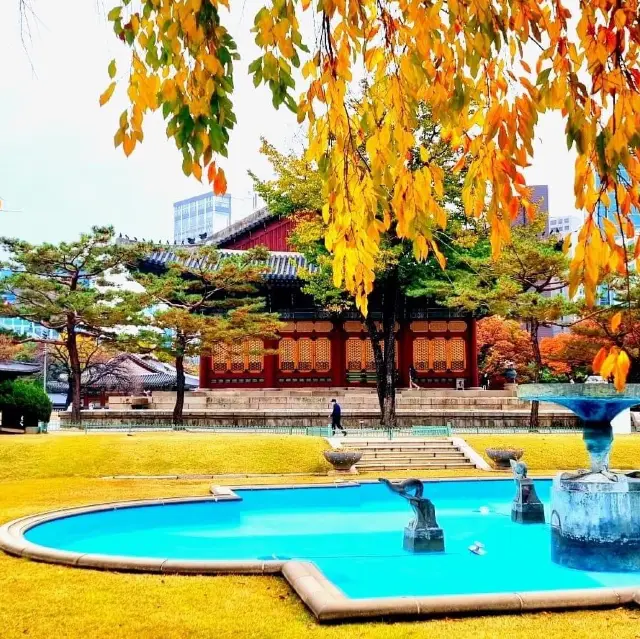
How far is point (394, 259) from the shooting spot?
2645cm

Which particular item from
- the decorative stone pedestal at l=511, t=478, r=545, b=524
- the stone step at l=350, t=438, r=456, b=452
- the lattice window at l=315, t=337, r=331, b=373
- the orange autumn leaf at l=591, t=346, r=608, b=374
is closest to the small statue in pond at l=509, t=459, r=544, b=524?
the decorative stone pedestal at l=511, t=478, r=545, b=524

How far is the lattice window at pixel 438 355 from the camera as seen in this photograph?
36406 millimetres

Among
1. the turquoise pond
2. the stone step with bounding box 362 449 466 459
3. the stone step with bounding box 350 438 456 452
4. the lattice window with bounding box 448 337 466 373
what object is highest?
the lattice window with bounding box 448 337 466 373

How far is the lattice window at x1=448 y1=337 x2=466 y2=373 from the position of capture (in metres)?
36.4

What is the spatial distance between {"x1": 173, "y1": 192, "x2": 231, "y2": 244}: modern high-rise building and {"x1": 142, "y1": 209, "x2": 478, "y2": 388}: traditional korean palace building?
11504 cm

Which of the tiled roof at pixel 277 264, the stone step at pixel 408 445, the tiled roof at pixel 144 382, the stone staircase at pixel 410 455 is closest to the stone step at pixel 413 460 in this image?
the stone staircase at pixel 410 455

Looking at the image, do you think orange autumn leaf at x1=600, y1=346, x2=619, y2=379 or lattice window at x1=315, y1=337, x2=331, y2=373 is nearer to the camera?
→ orange autumn leaf at x1=600, y1=346, x2=619, y2=379

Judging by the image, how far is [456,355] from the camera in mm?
36469

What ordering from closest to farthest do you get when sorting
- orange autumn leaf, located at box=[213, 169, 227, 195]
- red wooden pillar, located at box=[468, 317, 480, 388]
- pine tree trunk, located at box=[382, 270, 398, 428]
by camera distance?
orange autumn leaf, located at box=[213, 169, 227, 195] → pine tree trunk, located at box=[382, 270, 398, 428] → red wooden pillar, located at box=[468, 317, 480, 388]

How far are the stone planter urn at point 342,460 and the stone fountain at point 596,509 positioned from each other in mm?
9685

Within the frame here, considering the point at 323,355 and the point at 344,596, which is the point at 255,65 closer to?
the point at 344,596

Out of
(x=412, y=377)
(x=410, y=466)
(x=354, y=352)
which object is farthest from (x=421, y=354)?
(x=410, y=466)

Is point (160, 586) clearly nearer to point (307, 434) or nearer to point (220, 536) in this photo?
point (220, 536)

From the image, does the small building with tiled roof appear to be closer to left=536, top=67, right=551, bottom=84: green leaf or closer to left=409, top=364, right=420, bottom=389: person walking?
left=409, top=364, right=420, bottom=389: person walking
